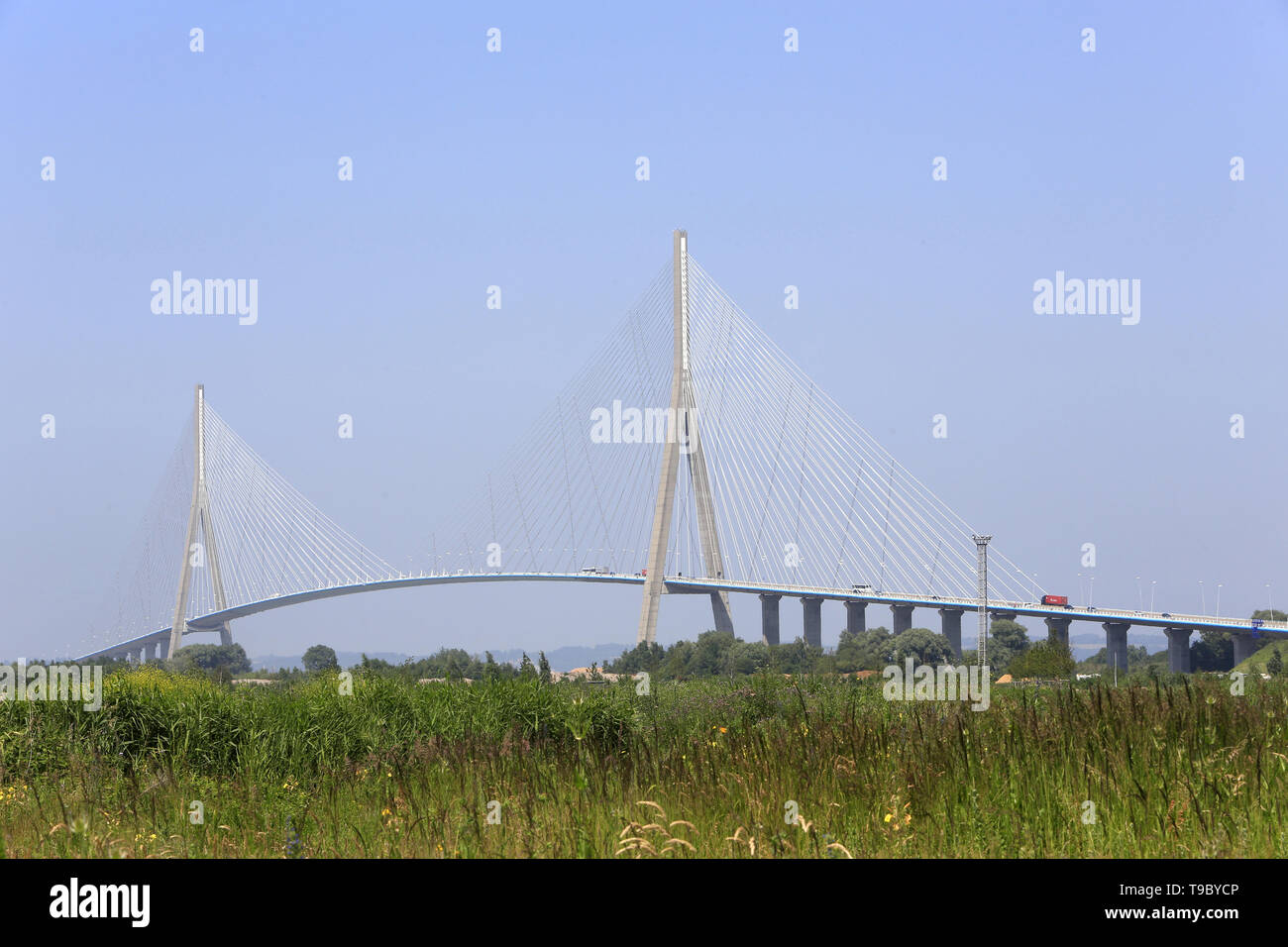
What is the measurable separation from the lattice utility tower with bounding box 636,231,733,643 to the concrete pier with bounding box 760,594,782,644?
4.75m

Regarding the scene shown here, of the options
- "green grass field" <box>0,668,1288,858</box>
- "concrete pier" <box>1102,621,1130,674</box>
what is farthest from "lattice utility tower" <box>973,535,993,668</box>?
"green grass field" <box>0,668,1288,858</box>

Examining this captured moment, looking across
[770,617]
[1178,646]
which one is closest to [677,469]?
Result: [770,617]

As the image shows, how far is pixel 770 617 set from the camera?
224 ft

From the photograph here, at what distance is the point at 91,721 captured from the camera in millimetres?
10828

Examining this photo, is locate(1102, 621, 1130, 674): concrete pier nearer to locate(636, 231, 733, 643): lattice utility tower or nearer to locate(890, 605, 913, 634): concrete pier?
locate(890, 605, 913, 634): concrete pier

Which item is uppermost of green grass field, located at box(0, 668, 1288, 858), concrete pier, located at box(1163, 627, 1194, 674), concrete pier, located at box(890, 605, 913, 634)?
green grass field, located at box(0, 668, 1288, 858)

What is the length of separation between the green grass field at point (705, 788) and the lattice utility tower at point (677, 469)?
4911 cm

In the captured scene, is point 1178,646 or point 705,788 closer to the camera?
point 705,788

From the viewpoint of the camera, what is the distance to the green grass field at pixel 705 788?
496 cm

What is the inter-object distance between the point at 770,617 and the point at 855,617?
6045mm

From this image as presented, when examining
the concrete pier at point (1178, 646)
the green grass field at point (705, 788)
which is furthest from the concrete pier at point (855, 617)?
the green grass field at point (705, 788)

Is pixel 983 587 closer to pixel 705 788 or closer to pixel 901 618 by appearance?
pixel 901 618

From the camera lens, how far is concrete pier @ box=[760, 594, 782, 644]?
6812 centimetres
